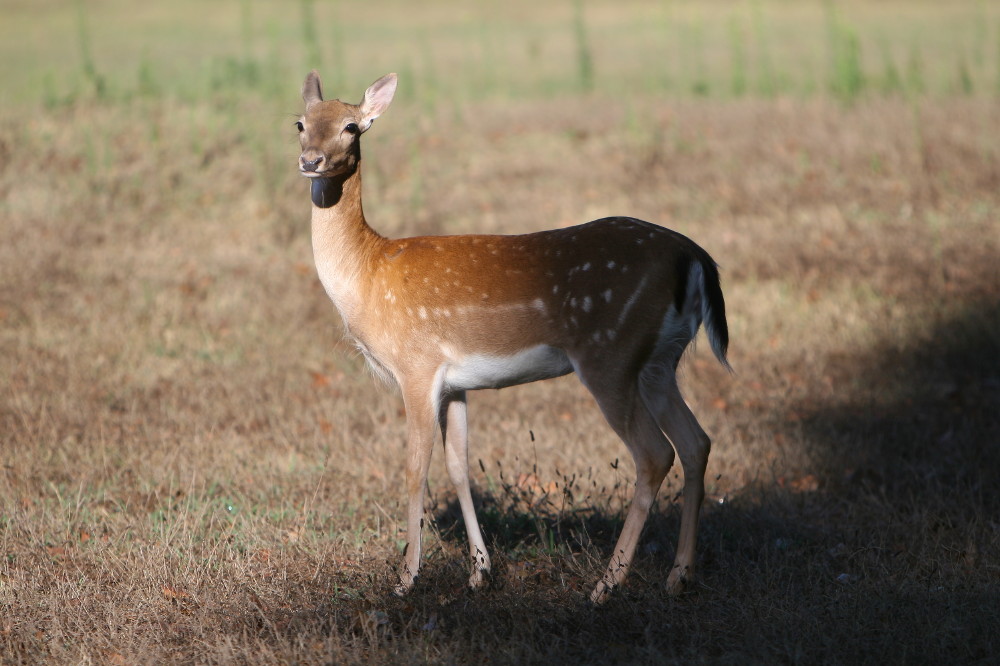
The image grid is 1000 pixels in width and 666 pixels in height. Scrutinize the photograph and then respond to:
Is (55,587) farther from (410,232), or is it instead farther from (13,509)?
(410,232)

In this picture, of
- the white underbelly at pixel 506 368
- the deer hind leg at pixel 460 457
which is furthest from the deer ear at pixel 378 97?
the deer hind leg at pixel 460 457

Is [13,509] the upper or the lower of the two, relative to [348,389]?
upper

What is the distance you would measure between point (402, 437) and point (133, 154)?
7.94 metres

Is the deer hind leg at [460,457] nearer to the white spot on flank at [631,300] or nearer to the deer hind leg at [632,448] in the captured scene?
the deer hind leg at [632,448]

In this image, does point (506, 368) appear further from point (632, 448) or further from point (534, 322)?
point (632, 448)

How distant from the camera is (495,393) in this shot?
27.5ft

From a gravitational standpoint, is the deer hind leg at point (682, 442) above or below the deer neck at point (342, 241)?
below

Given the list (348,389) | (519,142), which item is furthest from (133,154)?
(348,389)

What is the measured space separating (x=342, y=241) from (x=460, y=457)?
123 cm

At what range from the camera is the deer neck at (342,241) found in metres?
5.28

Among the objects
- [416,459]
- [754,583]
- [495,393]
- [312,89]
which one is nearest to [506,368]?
[416,459]

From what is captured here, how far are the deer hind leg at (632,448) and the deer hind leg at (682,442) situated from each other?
6.3 inches

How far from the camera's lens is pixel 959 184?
40.9 feet

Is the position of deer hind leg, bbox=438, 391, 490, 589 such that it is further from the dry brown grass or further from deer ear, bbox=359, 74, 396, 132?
deer ear, bbox=359, 74, 396, 132
